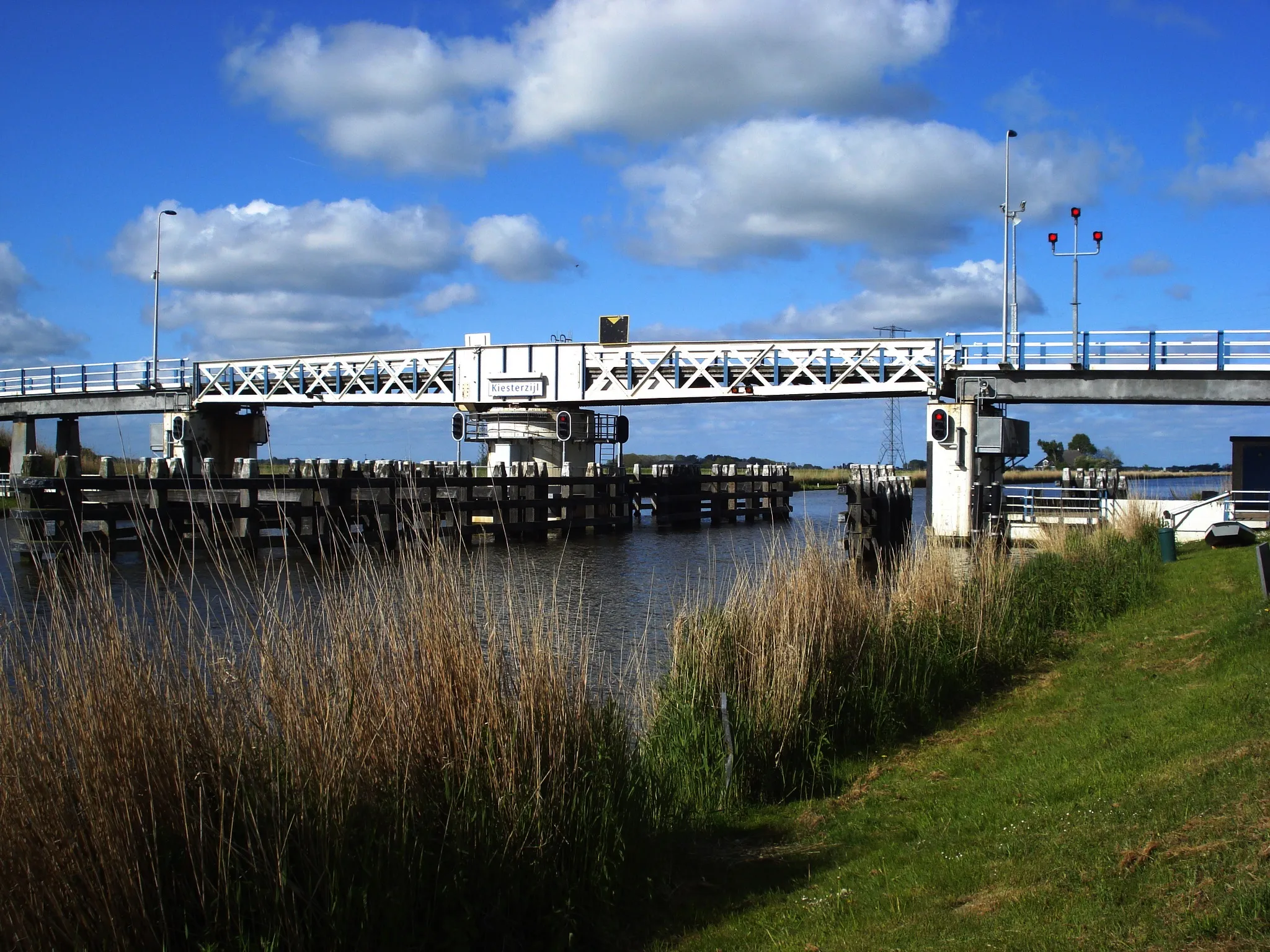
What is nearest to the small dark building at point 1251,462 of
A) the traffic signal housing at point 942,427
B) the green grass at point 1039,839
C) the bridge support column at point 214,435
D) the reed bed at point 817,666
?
the traffic signal housing at point 942,427

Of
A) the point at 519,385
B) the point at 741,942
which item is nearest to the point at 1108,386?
the point at 519,385

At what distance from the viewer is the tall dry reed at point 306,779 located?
457cm

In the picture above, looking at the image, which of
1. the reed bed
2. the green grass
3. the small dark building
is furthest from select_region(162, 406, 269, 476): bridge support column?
the green grass

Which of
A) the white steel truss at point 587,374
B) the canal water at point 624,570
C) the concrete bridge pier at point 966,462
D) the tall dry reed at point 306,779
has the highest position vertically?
the white steel truss at point 587,374

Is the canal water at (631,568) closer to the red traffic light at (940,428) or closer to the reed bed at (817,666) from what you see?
the reed bed at (817,666)

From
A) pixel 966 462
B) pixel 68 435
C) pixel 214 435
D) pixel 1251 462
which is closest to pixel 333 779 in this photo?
pixel 966 462

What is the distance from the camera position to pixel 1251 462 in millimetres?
29516

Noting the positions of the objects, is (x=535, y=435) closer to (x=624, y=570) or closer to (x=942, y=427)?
(x=624, y=570)

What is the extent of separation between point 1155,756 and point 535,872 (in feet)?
15.5

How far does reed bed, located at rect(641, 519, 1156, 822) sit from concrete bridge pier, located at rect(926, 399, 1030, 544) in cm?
1391

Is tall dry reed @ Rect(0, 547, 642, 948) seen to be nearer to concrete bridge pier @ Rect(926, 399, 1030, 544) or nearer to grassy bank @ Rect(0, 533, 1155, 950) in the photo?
grassy bank @ Rect(0, 533, 1155, 950)

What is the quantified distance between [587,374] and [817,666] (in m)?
28.5

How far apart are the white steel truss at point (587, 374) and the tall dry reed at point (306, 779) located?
2552 centimetres

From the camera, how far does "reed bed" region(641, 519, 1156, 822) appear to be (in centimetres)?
904
